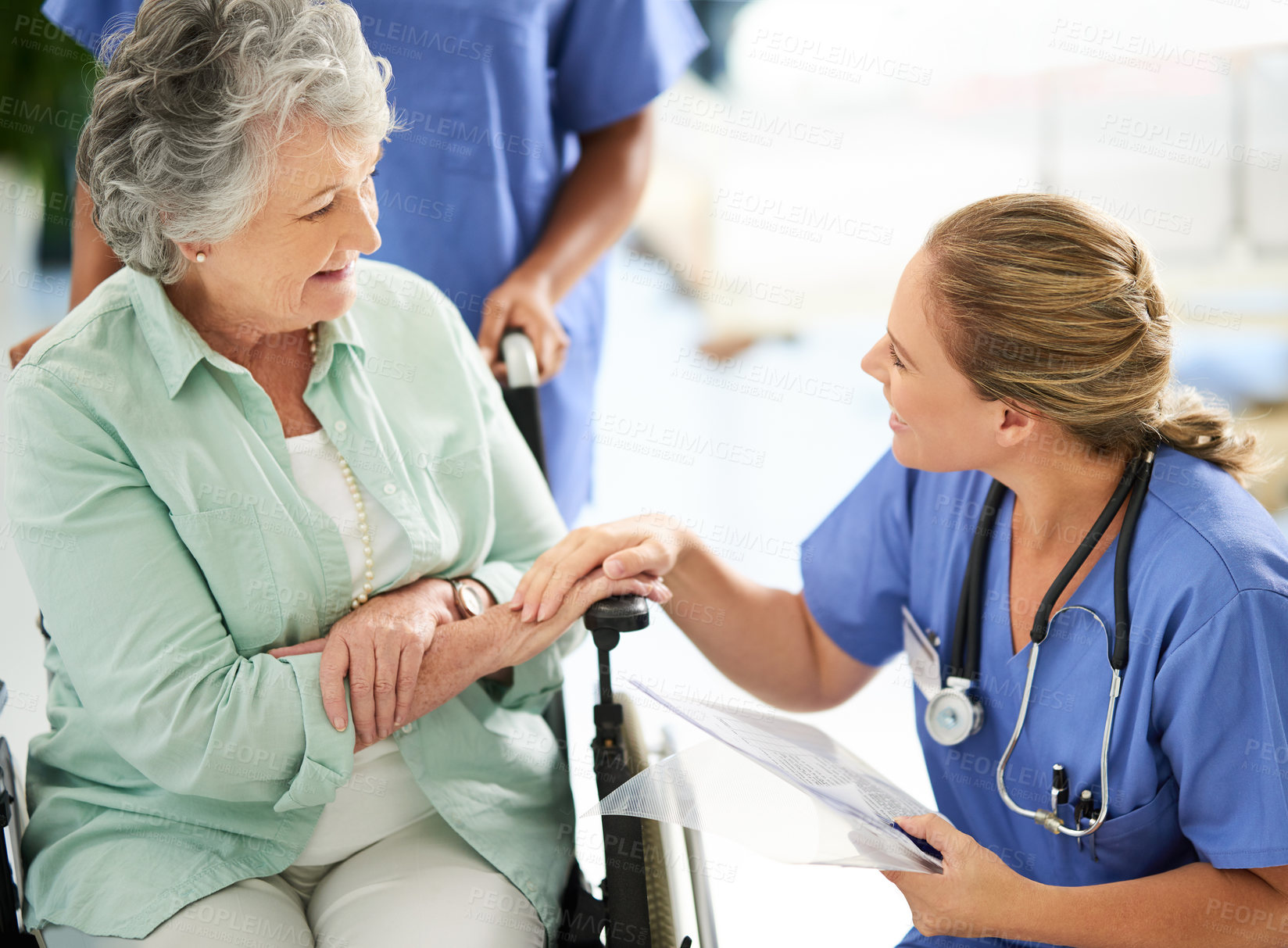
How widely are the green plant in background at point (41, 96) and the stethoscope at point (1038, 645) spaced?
208cm

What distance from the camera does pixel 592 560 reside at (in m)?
1.32

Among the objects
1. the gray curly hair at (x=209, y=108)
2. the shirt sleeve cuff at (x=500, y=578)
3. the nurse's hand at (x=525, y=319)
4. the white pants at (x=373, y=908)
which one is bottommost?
the white pants at (x=373, y=908)

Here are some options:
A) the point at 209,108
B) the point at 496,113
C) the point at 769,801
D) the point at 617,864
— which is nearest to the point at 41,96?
the point at 496,113

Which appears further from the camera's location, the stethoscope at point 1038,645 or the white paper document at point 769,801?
the stethoscope at point 1038,645

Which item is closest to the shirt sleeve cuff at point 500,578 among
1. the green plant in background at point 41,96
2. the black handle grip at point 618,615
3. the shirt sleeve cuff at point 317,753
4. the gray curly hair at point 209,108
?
the black handle grip at point 618,615

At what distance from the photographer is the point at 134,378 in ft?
3.97

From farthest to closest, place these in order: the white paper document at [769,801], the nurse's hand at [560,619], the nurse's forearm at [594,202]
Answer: the nurse's forearm at [594,202] → the nurse's hand at [560,619] → the white paper document at [769,801]

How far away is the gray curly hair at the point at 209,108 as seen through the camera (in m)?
1.12

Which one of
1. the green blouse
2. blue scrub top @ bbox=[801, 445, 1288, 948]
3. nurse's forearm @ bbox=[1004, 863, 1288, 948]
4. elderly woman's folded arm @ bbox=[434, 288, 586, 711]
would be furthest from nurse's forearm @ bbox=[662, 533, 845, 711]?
nurse's forearm @ bbox=[1004, 863, 1288, 948]

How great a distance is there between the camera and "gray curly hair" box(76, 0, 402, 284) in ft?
3.67

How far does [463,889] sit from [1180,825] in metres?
0.78

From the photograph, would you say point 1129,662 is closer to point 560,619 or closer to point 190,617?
point 560,619

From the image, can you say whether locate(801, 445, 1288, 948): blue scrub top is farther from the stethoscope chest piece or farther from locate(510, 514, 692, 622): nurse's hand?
locate(510, 514, 692, 622): nurse's hand

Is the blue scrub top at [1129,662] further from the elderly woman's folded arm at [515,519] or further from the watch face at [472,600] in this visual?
the watch face at [472,600]
